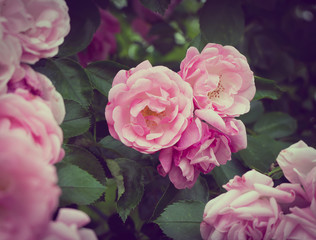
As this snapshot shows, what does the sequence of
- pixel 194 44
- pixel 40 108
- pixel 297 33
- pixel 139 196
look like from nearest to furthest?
pixel 40 108 < pixel 139 196 < pixel 194 44 < pixel 297 33

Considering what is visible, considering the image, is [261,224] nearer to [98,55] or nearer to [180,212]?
[180,212]

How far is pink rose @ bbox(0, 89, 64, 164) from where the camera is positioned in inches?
16.4

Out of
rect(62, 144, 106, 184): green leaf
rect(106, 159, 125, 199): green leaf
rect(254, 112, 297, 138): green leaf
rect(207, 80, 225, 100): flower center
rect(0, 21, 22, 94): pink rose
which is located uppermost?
rect(0, 21, 22, 94): pink rose

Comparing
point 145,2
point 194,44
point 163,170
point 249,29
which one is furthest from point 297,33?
point 163,170

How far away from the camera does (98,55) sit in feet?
3.42

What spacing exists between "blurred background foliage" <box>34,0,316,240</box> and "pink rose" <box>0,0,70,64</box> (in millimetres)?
121

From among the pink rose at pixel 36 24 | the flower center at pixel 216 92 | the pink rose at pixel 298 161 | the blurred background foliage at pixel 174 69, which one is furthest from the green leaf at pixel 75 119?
the pink rose at pixel 298 161

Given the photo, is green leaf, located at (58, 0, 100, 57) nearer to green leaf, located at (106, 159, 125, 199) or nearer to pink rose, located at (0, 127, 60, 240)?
green leaf, located at (106, 159, 125, 199)

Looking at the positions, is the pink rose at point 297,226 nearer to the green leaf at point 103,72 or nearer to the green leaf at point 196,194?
the green leaf at point 196,194

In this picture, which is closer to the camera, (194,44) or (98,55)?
(194,44)

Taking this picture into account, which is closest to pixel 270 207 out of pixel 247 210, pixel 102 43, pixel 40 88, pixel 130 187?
pixel 247 210

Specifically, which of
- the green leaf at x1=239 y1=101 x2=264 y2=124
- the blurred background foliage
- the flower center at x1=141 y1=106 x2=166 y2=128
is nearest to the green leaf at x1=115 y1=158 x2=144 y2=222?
the blurred background foliage

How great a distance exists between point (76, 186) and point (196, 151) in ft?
0.62

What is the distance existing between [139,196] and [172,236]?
0.34 feet
